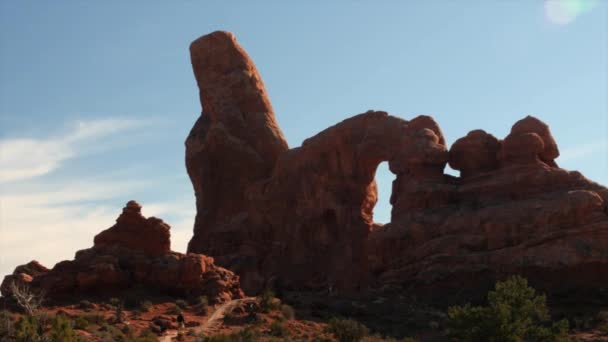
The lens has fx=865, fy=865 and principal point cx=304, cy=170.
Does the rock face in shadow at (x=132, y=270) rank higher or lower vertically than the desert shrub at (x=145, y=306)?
higher

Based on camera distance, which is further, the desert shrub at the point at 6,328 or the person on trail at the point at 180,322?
the person on trail at the point at 180,322

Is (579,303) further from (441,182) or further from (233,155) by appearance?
(233,155)

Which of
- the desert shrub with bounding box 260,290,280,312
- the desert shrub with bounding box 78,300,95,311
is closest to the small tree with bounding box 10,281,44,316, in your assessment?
the desert shrub with bounding box 78,300,95,311

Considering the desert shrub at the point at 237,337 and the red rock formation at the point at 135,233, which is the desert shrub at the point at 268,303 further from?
the red rock formation at the point at 135,233

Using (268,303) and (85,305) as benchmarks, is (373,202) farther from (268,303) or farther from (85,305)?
(85,305)

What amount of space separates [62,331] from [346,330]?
10.7 meters

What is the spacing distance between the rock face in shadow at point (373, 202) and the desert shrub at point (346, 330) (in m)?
10.4

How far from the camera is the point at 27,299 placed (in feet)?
106

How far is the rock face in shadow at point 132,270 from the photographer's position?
121 feet

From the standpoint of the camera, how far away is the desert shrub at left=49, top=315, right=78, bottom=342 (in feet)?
91.6

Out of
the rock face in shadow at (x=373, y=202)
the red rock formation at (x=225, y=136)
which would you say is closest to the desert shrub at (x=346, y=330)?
the rock face in shadow at (x=373, y=202)

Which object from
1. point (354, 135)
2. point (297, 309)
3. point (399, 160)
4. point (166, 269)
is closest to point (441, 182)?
point (399, 160)

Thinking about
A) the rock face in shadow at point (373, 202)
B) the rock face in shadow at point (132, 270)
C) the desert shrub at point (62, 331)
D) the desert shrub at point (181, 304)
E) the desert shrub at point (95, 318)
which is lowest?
the desert shrub at point (62, 331)

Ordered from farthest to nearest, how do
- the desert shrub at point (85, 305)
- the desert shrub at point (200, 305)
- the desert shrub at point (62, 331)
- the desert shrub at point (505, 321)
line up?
the desert shrub at point (200, 305), the desert shrub at point (85, 305), the desert shrub at point (505, 321), the desert shrub at point (62, 331)
